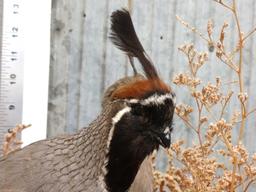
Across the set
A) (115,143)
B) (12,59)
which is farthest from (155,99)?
(12,59)

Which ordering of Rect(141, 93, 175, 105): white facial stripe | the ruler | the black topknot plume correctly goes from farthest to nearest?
the ruler
the black topknot plume
Rect(141, 93, 175, 105): white facial stripe

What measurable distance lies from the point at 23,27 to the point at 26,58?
14 centimetres

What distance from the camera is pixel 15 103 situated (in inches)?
101

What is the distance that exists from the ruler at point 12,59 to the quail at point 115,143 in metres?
0.78

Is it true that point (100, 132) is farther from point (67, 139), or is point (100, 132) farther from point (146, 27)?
point (146, 27)

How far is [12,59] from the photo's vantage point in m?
2.59

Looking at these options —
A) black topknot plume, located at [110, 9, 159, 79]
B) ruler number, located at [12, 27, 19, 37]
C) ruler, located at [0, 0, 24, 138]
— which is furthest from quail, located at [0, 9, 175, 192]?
ruler number, located at [12, 27, 19, 37]

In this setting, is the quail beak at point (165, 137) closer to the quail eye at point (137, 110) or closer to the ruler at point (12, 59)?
the quail eye at point (137, 110)

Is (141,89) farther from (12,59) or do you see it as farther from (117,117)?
(12,59)

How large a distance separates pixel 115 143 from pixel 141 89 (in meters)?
0.17

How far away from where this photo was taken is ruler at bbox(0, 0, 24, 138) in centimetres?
254

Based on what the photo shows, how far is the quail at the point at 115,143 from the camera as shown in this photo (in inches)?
63.3

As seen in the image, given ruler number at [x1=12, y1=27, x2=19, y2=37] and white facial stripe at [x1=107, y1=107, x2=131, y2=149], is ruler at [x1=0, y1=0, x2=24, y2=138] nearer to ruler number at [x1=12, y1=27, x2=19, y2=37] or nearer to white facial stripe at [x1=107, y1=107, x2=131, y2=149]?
ruler number at [x1=12, y1=27, x2=19, y2=37]

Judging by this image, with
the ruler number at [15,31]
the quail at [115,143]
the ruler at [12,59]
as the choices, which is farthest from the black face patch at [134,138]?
the ruler number at [15,31]
